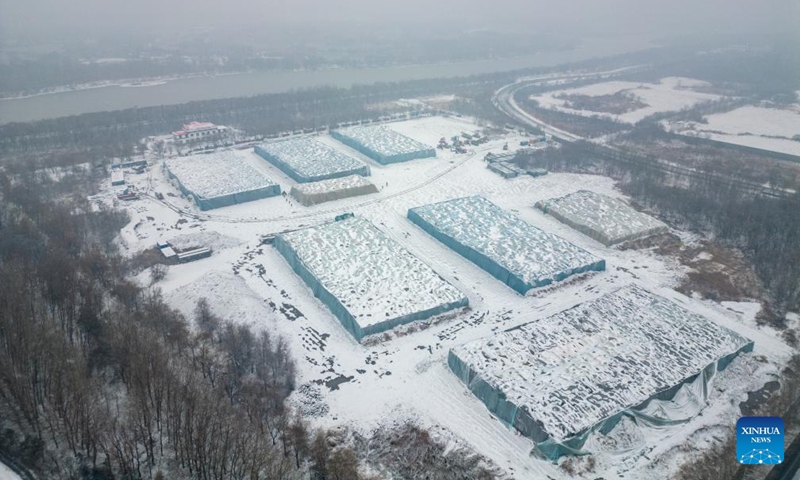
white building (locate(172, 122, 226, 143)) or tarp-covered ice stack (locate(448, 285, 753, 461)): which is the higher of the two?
white building (locate(172, 122, 226, 143))

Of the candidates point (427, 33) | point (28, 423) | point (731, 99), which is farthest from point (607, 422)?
point (427, 33)

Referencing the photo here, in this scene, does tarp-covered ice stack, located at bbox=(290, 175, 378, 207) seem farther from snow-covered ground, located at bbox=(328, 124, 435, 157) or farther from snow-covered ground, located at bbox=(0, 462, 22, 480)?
snow-covered ground, located at bbox=(0, 462, 22, 480)

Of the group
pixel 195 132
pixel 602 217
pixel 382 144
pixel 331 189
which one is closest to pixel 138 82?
pixel 195 132

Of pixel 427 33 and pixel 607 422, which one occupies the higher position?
pixel 427 33

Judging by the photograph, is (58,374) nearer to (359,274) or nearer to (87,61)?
(359,274)

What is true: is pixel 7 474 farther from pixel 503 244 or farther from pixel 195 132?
pixel 195 132

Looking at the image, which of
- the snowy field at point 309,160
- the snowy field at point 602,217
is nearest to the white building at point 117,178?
the snowy field at point 309,160

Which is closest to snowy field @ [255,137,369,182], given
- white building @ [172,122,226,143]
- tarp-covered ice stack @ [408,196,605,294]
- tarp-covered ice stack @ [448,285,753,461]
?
white building @ [172,122,226,143]
